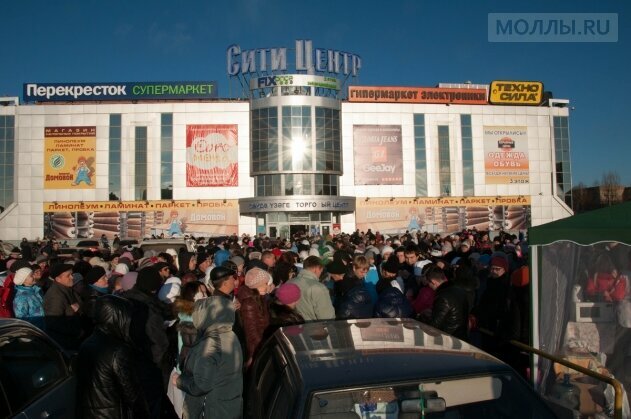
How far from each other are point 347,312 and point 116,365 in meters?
2.88

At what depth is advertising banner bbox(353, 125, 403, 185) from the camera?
1754 inches

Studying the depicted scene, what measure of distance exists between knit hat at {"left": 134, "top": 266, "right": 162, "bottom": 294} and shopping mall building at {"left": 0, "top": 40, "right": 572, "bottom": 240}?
35.2 m

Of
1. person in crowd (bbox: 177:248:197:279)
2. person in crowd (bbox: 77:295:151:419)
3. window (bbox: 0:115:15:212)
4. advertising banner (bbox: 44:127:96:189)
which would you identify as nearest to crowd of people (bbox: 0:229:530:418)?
person in crowd (bbox: 77:295:151:419)

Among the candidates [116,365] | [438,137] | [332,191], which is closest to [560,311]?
[116,365]

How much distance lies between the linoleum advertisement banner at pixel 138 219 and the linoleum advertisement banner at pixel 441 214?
1275 cm

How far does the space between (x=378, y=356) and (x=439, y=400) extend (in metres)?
0.41

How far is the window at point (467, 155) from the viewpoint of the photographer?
1805 inches

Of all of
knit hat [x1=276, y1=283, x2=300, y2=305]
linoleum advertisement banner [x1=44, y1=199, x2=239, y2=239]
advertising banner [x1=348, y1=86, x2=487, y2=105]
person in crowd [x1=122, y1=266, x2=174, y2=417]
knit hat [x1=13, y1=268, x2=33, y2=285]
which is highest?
advertising banner [x1=348, y1=86, x2=487, y2=105]

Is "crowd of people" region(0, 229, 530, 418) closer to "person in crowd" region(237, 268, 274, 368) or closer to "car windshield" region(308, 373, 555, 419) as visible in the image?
"person in crowd" region(237, 268, 274, 368)

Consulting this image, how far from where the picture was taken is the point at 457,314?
5.55 metres

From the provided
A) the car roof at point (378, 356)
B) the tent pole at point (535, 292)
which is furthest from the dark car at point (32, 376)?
the tent pole at point (535, 292)

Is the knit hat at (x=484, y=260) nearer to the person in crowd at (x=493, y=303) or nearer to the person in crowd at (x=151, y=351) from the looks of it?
the person in crowd at (x=493, y=303)

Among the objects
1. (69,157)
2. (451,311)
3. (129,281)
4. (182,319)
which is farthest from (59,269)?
(69,157)

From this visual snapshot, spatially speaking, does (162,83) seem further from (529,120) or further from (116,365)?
(116,365)
